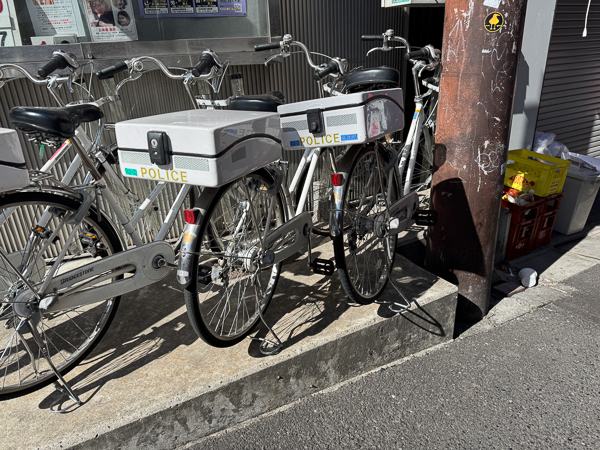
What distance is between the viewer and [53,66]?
2764mm

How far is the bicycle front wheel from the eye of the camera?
286 cm

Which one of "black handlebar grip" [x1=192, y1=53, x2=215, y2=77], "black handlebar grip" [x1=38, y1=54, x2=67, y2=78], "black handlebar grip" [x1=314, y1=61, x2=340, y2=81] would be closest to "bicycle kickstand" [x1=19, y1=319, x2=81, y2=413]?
"black handlebar grip" [x1=38, y1=54, x2=67, y2=78]

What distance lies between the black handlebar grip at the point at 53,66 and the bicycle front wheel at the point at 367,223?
1804mm

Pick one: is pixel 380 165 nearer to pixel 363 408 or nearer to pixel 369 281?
pixel 369 281

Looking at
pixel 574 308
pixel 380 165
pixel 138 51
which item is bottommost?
pixel 574 308

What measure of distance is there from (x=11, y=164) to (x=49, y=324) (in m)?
1.35

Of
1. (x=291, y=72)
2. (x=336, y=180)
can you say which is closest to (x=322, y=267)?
(x=336, y=180)

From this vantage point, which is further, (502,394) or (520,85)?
(520,85)

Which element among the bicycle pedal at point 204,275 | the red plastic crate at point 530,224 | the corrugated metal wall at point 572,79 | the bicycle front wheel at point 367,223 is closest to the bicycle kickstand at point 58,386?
the bicycle pedal at point 204,275

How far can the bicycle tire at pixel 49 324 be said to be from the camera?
2281mm

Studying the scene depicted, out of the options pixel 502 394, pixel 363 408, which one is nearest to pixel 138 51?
pixel 363 408

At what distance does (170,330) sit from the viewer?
288 cm

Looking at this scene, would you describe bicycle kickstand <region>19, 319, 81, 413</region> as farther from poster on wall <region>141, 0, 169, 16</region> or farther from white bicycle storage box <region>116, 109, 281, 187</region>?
poster on wall <region>141, 0, 169, 16</region>

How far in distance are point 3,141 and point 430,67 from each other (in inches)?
129
